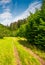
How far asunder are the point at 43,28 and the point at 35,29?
5.72 meters

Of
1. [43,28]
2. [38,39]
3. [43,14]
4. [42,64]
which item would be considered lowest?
[42,64]

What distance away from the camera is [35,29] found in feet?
132

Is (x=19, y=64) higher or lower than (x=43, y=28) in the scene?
lower

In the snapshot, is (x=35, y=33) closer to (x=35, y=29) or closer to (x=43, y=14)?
(x=35, y=29)

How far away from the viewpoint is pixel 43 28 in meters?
34.6

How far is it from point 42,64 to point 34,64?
4.57ft

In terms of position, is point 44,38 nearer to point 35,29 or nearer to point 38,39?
point 38,39

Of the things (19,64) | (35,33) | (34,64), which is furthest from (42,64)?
(35,33)

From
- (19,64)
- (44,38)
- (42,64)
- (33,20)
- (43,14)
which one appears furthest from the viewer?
(33,20)

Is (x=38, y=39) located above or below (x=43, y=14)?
below

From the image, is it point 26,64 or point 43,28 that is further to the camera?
point 43,28

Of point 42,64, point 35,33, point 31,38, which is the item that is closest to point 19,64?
point 42,64

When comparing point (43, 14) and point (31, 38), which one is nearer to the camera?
point (43, 14)

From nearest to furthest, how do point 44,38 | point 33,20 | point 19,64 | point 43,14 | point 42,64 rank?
point 19,64 < point 42,64 < point 44,38 < point 43,14 < point 33,20
